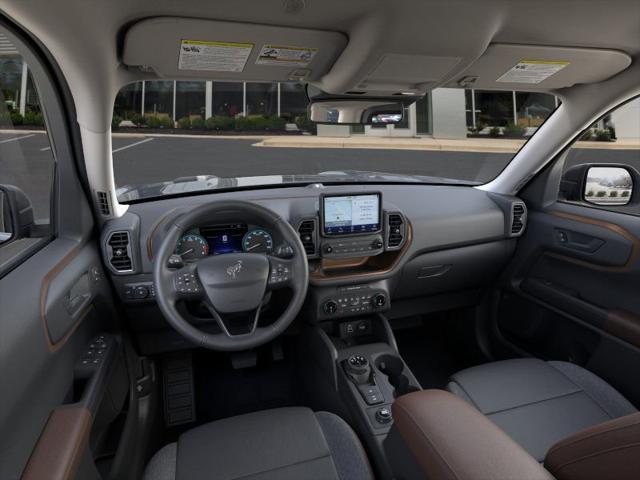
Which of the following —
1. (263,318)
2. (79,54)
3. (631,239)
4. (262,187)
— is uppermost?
(79,54)

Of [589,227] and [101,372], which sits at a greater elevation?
[589,227]

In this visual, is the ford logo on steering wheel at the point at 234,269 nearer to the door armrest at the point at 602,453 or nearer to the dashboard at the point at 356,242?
the dashboard at the point at 356,242

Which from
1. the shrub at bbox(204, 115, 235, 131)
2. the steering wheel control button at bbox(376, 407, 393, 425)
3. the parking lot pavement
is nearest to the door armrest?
the steering wheel control button at bbox(376, 407, 393, 425)

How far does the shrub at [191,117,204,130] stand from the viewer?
2.95 metres

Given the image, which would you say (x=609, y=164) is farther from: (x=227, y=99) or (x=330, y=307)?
(x=227, y=99)

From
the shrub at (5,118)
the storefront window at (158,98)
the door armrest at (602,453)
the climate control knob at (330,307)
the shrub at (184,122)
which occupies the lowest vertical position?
the climate control knob at (330,307)

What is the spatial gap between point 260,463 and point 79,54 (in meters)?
1.62

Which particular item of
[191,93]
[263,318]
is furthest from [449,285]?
[191,93]

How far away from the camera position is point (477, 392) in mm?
2041

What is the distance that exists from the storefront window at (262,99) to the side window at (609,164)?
72.5 inches

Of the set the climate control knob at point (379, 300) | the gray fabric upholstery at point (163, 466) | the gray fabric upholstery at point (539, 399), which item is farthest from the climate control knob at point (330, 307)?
the gray fabric upholstery at point (163, 466)

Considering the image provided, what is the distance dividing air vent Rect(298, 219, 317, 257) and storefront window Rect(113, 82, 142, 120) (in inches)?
41.4

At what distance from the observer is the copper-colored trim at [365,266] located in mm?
2543

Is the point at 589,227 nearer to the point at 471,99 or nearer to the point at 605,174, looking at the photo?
the point at 605,174
